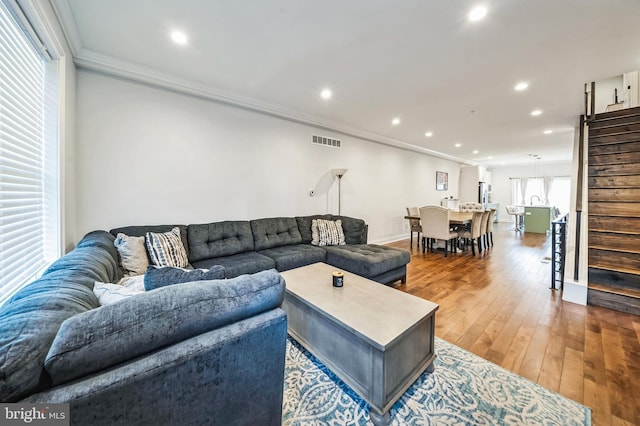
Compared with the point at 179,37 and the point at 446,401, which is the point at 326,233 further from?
the point at 179,37

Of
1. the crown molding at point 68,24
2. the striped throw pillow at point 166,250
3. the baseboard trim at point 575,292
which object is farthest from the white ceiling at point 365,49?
the baseboard trim at point 575,292

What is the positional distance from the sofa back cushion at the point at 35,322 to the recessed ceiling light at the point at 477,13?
293 centimetres

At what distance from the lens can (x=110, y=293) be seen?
3.71ft

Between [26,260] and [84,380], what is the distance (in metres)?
1.57

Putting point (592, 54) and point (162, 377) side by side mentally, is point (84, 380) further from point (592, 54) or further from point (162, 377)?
point (592, 54)

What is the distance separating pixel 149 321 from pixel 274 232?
286 centimetres

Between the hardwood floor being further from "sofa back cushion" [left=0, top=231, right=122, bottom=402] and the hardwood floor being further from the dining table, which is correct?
"sofa back cushion" [left=0, top=231, right=122, bottom=402]

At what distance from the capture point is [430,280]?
3.58 metres

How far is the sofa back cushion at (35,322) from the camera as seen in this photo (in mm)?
567

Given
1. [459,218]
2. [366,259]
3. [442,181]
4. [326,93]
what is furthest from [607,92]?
[442,181]

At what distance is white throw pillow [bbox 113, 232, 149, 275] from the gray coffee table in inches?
56.6

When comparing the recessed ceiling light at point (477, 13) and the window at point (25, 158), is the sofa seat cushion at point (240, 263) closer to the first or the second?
the window at point (25, 158)

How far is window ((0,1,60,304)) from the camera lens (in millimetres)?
1356

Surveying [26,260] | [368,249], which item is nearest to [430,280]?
[368,249]
